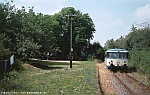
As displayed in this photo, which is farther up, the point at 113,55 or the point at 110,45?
the point at 110,45

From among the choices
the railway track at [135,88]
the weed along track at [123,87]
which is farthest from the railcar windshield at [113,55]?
the railway track at [135,88]

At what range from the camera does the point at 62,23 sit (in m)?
104

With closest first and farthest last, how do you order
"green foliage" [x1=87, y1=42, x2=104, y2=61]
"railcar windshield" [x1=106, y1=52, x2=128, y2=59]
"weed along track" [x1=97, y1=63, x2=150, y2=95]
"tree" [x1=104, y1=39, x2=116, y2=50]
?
"weed along track" [x1=97, y1=63, x2=150, y2=95] < "railcar windshield" [x1=106, y1=52, x2=128, y2=59] < "green foliage" [x1=87, y1=42, x2=104, y2=61] < "tree" [x1=104, y1=39, x2=116, y2=50]

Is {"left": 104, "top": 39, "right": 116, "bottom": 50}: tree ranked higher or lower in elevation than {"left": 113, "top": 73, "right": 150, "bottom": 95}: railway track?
higher

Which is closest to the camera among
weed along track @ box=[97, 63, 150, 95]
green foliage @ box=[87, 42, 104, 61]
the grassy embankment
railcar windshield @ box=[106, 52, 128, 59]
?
the grassy embankment

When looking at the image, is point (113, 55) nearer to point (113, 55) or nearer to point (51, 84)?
point (113, 55)

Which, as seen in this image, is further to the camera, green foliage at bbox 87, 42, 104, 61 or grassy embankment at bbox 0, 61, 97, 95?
green foliage at bbox 87, 42, 104, 61

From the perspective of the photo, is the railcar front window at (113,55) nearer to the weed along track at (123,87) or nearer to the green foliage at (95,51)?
the weed along track at (123,87)

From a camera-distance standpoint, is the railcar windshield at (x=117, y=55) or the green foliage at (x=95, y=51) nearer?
the railcar windshield at (x=117, y=55)

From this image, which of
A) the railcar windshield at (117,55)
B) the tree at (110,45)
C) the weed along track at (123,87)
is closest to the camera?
the weed along track at (123,87)

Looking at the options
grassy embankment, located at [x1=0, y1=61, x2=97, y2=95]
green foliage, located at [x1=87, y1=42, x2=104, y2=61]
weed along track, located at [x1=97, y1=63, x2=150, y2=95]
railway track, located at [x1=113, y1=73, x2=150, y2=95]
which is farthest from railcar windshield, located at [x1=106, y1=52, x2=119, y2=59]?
green foliage, located at [x1=87, y1=42, x2=104, y2=61]

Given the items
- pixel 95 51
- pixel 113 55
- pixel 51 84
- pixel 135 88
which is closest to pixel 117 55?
pixel 113 55

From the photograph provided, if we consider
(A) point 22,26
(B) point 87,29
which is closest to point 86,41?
(B) point 87,29

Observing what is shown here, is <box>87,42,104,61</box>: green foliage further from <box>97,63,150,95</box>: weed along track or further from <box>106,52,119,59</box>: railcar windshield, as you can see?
<box>97,63,150,95</box>: weed along track
